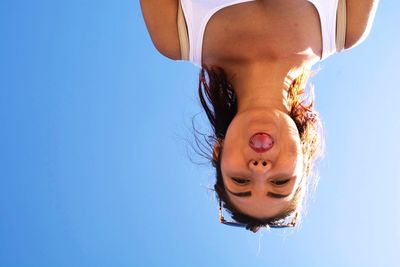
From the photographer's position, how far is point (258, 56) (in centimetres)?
257

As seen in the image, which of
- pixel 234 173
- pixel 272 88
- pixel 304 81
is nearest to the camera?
pixel 234 173

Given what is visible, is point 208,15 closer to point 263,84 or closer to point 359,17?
point 263,84

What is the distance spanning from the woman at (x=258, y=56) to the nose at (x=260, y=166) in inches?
2.8

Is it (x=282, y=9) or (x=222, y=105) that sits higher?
(x=282, y=9)

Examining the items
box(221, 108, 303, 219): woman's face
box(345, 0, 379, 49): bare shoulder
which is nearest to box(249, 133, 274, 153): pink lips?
box(221, 108, 303, 219): woman's face

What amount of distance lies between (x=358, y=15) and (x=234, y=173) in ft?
3.26

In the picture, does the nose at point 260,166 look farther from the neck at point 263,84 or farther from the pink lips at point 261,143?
the neck at point 263,84

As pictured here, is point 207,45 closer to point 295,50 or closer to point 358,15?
point 295,50

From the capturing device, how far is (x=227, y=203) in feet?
9.09

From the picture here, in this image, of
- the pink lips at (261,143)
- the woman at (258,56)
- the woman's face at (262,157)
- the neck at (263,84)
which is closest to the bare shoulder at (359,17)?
the woman at (258,56)

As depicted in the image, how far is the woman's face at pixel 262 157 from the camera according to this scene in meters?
2.28

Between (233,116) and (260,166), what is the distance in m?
0.48

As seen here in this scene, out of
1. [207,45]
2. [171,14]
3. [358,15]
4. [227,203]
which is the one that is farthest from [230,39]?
[227,203]

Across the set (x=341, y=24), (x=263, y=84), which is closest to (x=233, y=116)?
(x=263, y=84)
